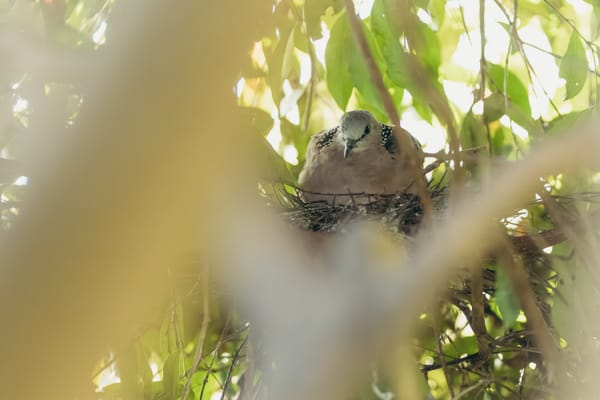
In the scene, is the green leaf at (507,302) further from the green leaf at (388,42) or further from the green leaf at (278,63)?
the green leaf at (278,63)

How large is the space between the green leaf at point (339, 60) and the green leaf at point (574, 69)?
51 cm

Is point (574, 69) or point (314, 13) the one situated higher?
point (314, 13)

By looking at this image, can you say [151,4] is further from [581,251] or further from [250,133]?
[581,251]

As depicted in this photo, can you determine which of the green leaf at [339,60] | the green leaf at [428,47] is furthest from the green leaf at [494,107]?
the green leaf at [339,60]

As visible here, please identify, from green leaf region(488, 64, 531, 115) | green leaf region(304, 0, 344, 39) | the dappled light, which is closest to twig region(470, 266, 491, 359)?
the dappled light

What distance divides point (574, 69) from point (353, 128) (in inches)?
39.2

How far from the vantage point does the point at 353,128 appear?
2580mm

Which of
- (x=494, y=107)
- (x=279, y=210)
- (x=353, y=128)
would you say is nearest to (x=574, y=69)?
(x=494, y=107)

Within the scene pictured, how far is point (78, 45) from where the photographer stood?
149cm

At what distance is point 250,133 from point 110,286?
3.35 feet

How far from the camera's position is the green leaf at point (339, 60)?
1850mm

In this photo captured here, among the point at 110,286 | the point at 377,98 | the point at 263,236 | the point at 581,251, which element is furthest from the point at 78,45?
the point at 581,251

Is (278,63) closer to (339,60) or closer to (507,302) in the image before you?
(339,60)

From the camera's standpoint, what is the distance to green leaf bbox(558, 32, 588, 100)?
1681mm
